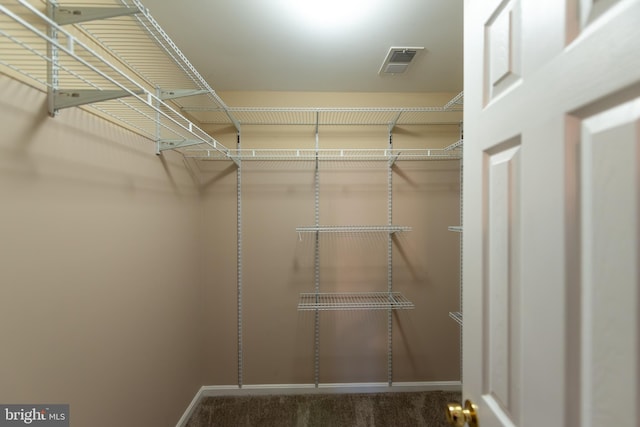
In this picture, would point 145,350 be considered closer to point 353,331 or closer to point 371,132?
point 353,331

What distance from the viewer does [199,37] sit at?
1456 millimetres

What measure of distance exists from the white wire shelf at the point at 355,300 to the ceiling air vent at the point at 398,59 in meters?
1.58

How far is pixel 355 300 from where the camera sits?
215 cm

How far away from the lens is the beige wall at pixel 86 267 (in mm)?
812

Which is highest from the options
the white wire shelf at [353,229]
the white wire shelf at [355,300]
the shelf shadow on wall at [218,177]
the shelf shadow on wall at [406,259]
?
the shelf shadow on wall at [218,177]

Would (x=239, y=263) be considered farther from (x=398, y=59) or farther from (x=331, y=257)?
(x=398, y=59)

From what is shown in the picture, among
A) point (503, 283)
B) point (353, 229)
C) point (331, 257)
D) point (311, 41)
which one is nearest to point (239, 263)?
point (331, 257)

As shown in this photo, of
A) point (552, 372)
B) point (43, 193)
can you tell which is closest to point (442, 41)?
point (552, 372)

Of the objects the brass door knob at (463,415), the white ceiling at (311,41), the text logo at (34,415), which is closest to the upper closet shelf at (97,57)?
the white ceiling at (311,41)

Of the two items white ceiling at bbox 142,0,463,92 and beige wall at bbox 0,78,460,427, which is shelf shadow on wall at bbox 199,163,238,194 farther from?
white ceiling at bbox 142,0,463,92

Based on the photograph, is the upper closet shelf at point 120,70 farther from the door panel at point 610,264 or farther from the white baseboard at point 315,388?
the white baseboard at point 315,388

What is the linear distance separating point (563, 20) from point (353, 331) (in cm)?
211

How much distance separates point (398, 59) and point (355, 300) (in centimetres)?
167

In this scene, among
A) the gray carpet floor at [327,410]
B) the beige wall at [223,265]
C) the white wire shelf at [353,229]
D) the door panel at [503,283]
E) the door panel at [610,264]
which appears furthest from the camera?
the white wire shelf at [353,229]
